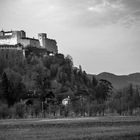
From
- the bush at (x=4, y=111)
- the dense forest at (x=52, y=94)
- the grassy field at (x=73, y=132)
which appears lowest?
the grassy field at (x=73, y=132)

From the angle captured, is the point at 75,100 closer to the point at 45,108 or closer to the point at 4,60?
the point at 45,108

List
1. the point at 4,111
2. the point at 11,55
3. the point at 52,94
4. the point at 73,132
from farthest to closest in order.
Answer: the point at 11,55, the point at 52,94, the point at 4,111, the point at 73,132

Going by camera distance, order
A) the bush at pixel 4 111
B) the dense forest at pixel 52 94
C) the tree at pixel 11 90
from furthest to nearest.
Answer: the tree at pixel 11 90
the dense forest at pixel 52 94
the bush at pixel 4 111

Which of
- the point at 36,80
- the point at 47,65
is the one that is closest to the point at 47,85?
the point at 36,80

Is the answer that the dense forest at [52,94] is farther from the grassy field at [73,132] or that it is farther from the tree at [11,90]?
the grassy field at [73,132]

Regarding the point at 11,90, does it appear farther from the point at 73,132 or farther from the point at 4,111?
the point at 73,132

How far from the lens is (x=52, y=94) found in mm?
167125

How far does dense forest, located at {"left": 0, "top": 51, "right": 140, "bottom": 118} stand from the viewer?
136 metres

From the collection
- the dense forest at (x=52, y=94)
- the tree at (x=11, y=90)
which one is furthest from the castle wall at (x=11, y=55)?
the tree at (x=11, y=90)

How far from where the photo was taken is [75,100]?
16475 cm

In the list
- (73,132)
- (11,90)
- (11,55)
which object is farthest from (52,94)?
(73,132)

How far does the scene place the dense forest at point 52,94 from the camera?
136 metres

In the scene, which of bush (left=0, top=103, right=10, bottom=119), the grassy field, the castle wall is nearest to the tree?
bush (left=0, top=103, right=10, bottom=119)

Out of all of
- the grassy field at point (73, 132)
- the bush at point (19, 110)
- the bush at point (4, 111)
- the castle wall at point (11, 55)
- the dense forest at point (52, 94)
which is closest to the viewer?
the grassy field at point (73, 132)
